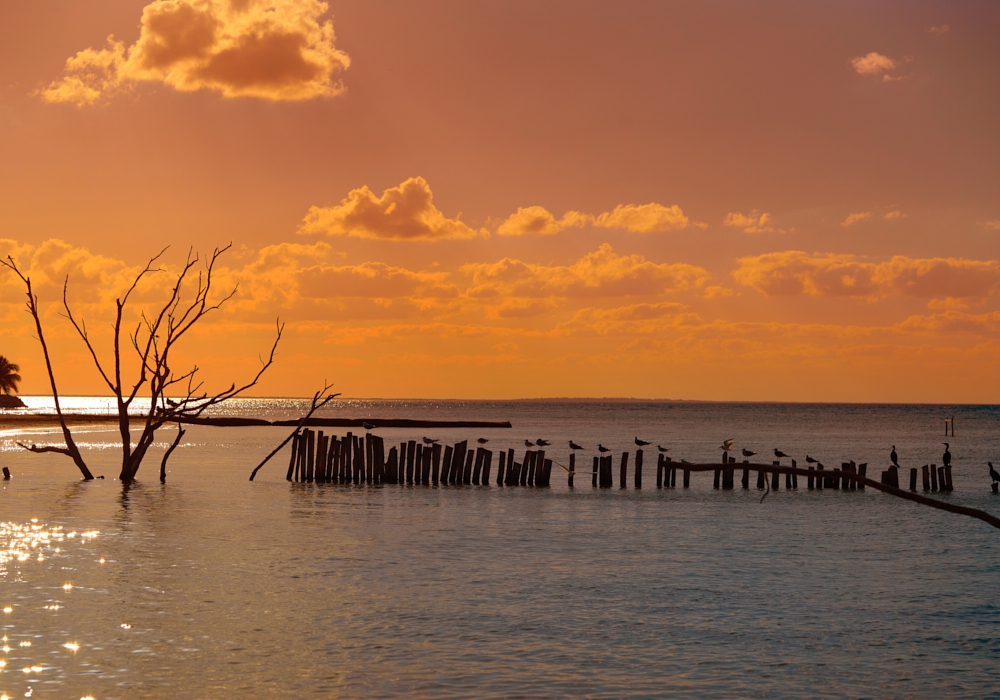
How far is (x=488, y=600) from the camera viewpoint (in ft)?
45.0

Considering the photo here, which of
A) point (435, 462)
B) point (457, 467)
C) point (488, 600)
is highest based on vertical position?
point (435, 462)

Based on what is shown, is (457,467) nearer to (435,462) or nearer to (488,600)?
(435,462)

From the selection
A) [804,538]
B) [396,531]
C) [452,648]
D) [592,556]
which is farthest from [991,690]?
[396,531]

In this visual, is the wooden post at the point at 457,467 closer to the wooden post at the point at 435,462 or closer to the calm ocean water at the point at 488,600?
the wooden post at the point at 435,462

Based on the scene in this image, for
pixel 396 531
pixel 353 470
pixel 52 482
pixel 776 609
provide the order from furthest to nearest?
pixel 353 470 → pixel 52 482 → pixel 396 531 → pixel 776 609

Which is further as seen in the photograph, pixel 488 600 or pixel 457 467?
pixel 457 467

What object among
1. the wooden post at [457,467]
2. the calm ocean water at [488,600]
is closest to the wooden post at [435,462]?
the wooden post at [457,467]

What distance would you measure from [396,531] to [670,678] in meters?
11.3

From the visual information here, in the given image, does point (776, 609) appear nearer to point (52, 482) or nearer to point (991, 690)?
point (991, 690)

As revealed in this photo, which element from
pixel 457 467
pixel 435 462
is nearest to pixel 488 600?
pixel 435 462

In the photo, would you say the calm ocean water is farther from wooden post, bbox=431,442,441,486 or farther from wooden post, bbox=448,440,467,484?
wooden post, bbox=448,440,467,484

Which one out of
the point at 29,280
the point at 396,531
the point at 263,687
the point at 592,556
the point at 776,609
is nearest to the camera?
the point at 263,687

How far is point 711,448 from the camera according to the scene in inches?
2544

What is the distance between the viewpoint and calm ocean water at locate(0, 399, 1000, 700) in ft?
33.2
